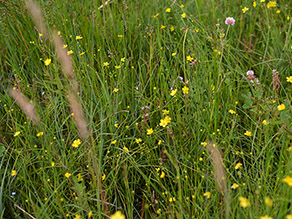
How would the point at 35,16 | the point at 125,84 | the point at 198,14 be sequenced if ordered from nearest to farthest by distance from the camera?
the point at 35,16 → the point at 125,84 → the point at 198,14

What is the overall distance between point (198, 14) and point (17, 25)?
1.29 m

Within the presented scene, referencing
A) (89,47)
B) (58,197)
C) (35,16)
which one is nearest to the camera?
(58,197)

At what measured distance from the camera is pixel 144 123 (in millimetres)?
1640

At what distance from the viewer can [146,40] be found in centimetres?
224

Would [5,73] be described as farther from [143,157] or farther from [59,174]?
[143,157]

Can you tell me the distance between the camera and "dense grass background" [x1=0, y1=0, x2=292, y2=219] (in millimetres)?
1359

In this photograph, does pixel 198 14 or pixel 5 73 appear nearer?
pixel 5 73

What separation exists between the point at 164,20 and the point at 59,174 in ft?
4.36

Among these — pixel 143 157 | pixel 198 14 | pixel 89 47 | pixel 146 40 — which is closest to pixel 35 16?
pixel 89 47

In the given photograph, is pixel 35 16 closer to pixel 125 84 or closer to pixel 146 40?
pixel 125 84

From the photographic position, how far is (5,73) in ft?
6.97

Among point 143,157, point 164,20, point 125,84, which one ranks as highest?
point 164,20

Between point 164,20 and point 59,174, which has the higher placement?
point 164,20

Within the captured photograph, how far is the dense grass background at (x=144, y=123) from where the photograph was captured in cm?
136
